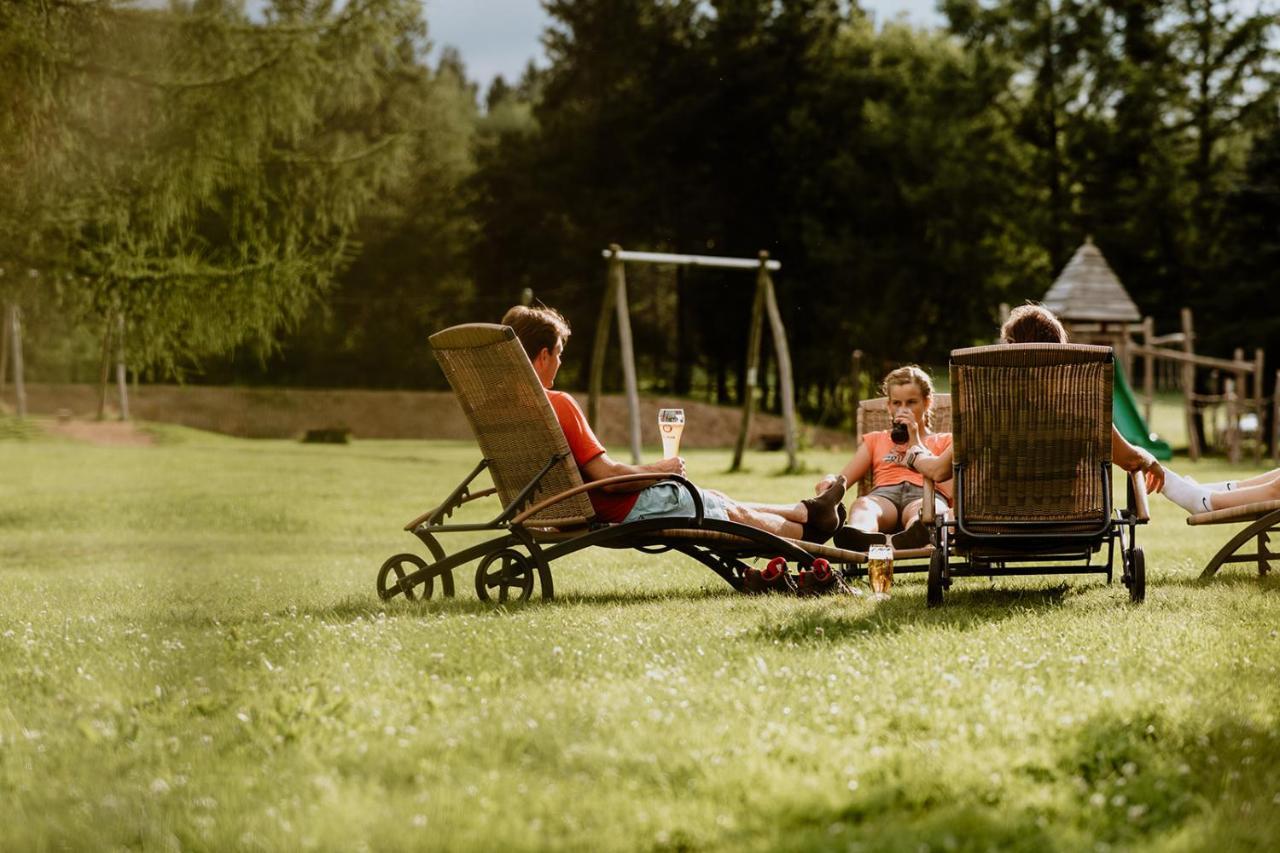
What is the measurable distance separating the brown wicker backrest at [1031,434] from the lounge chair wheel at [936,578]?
230mm

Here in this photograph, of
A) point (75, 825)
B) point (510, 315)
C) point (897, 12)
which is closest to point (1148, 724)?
point (75, 825)

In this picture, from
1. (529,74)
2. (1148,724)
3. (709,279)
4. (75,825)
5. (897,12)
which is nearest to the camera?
(75,825)

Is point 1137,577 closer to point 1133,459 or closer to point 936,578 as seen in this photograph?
point 1133,459

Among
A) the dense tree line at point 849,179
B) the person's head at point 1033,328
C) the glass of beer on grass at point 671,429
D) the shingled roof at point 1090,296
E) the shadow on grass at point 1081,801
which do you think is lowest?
→ the shadow on grass at point 1081,801

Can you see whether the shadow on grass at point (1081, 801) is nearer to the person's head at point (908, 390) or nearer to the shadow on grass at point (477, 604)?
the shadow on grass at point (477, 604)

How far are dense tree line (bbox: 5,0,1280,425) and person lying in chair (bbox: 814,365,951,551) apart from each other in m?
31.6

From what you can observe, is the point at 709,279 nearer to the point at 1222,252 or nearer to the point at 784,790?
the point at 1222,252

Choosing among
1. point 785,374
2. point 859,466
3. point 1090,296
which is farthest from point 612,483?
point 1090,296

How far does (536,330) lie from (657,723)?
11.0 feet

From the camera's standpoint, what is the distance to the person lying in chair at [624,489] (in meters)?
7.04

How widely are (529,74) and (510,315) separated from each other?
220ft

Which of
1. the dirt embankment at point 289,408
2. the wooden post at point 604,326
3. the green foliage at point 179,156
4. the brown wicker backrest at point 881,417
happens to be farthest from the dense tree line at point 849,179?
the brown wicker backrest at point 881,417

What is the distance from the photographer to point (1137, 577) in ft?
21.2

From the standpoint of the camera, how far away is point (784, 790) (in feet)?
11.8
